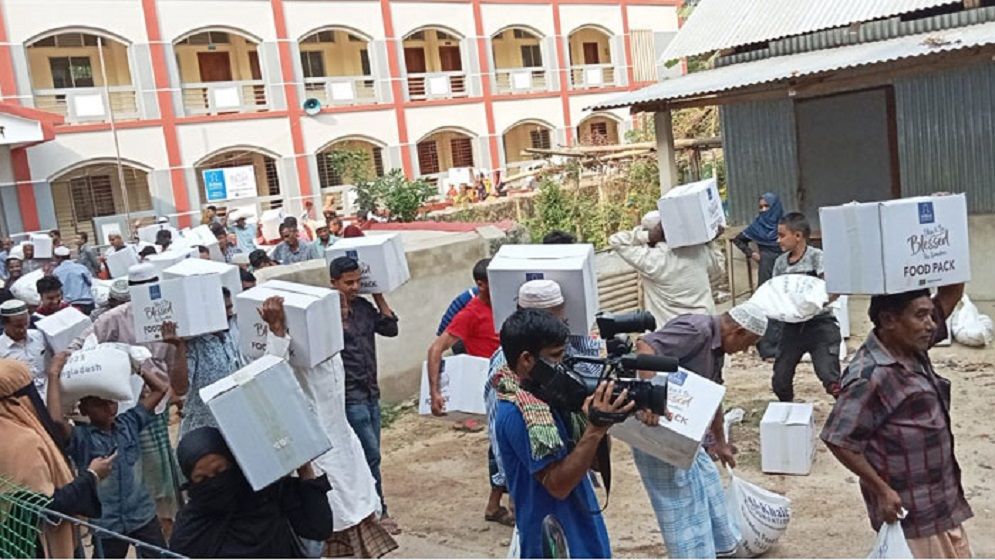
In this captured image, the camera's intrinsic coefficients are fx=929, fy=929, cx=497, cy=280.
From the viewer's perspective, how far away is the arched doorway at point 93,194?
2322cm

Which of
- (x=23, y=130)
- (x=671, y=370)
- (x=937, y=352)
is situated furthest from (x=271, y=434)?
(x=23, y=130)

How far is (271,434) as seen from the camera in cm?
293

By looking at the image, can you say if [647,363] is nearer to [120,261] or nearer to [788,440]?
[788,440]

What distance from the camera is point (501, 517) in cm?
527

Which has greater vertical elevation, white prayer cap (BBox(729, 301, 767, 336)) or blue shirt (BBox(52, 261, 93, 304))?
blue shirt (BBox(52, 261, 93, 304))

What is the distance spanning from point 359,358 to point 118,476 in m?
1.50

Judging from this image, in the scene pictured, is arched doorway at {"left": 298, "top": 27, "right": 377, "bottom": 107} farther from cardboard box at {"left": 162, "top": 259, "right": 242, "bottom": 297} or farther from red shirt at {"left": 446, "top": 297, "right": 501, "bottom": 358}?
red shirt at {"left": 446, "top": 297, "right": 501, "bottom": 358}

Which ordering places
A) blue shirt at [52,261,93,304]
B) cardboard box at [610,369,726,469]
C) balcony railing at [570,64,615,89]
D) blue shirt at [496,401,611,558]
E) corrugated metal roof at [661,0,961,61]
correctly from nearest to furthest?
blue shirt at [496,401,611,558] → cardboard box at [610,369,726,469] → blue shirt at [52,261,93,304] → corrugated metal roof at [661,0,961,61] → balcony railing at [570,64,615,89]

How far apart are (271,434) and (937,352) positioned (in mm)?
6833

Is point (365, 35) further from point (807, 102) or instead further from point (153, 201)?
point (807, 102)

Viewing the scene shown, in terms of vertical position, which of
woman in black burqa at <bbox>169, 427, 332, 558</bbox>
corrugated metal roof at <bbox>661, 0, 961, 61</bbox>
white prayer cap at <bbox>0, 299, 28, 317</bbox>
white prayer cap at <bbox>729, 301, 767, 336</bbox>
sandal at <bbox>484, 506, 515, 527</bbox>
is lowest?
sandal at <bbox>484, 506, 515, 527</bbox>

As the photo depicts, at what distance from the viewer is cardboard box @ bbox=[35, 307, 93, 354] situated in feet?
15.8

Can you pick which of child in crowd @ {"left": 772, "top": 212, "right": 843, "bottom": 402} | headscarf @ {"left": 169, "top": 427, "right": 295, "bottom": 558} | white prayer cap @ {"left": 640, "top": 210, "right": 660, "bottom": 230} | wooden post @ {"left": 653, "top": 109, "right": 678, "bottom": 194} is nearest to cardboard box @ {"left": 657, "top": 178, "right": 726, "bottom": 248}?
white prayer cap @ {"left": 640, "top": 210, "right": 660, "bottom": 230}

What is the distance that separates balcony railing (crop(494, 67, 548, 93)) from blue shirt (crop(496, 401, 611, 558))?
1078 inches
